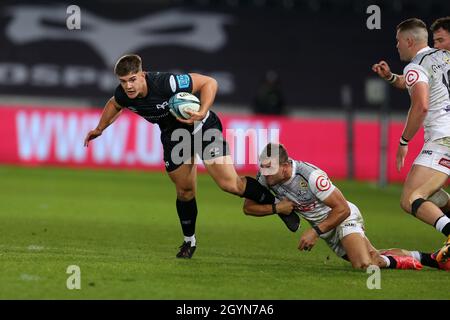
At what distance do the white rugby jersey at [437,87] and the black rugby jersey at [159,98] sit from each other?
2.28 m

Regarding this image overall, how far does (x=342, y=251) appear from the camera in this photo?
9.78 m

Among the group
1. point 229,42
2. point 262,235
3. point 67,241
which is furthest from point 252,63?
point 67,241

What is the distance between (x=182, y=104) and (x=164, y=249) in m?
1.95

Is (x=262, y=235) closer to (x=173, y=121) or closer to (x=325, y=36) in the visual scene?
(x=173, y=121)

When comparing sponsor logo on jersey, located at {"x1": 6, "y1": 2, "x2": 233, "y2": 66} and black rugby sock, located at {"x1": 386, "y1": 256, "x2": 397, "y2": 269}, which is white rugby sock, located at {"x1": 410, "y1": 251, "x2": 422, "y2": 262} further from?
sponsor logo on jersey, located at {"x1": 6, "y1": 2, "x2": 233, "y2": 66}

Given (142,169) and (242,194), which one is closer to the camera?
(242,194)

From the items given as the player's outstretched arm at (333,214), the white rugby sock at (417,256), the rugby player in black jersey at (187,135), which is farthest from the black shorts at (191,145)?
the white rugby sock at (417,256)

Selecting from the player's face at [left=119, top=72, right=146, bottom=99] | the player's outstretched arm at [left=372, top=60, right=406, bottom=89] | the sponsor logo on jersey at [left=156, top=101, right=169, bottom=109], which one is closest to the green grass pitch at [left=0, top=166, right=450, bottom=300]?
the sponsor logo on jersey at [left=156, top=101, right=169, bottom=109]

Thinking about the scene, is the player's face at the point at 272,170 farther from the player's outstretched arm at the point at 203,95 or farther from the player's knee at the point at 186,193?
the player's knee at the point at 186,193

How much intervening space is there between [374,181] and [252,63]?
5.62 m

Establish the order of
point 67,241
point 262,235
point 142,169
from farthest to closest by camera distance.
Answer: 1. point 142,169
2. point 262,235
3. point 67,241

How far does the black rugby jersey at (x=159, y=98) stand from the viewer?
9.77m

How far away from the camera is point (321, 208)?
9609mm

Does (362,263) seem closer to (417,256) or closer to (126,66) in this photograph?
(417,256)
